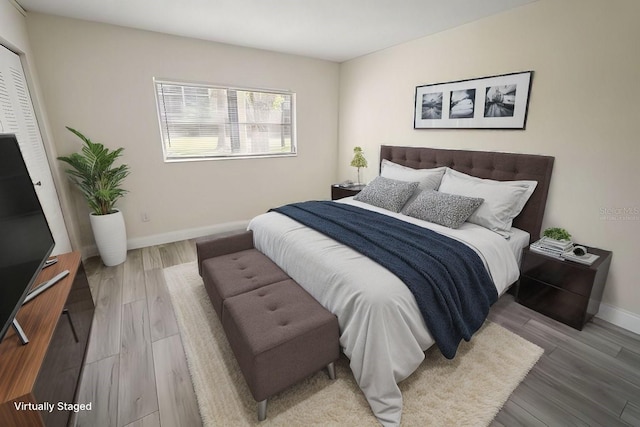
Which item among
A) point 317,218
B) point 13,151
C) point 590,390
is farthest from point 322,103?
point 590,390

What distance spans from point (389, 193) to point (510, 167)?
1086mm

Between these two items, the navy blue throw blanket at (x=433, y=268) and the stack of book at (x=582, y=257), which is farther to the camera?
the stack of book at (x=582, y=257)

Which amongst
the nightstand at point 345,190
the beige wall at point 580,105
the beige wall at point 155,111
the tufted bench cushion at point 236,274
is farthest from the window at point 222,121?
Result: the beige wall at point 580,105

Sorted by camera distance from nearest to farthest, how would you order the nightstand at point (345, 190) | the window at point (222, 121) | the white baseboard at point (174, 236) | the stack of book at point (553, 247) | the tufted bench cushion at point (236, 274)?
1. the tufted bench cushion at point (236, 274)
2. the stack of book at point (553, 247)
3. the white baseboard at point (174, 236)
4. the window at point (222, 121)
5. the nightstand at point (345, 190)

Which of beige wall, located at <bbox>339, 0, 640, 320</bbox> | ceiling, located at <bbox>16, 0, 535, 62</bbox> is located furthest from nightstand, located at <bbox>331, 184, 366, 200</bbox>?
ceiling, located at <bbox>16, 0, 535, 62</bbox>

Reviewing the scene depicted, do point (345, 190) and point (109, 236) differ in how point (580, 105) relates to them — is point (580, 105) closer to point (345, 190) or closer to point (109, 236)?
point (345, 190)

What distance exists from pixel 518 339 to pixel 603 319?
87 centimetres

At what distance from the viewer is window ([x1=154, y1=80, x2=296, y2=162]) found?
3.50 metres

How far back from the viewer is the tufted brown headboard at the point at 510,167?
2434 millimetres

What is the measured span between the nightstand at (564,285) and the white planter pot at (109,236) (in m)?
3.79

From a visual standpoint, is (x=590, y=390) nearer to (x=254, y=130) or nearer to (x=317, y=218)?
(x=317, y=218)

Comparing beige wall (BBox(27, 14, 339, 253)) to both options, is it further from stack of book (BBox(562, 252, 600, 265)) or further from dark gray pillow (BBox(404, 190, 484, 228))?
stack of book (BBox(562, 252, 600, 265))

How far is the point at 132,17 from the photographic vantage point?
2758mm

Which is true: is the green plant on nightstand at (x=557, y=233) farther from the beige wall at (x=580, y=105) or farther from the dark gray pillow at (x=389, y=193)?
the dark gray pillow at (x=389, y=193)
